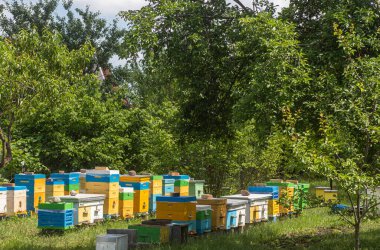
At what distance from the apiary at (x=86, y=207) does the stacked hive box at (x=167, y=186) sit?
304 centimetres

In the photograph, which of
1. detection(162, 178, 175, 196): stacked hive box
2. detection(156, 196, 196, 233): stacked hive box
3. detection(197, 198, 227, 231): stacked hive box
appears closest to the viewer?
detection(156, 196, 196, 233): stacked hive box

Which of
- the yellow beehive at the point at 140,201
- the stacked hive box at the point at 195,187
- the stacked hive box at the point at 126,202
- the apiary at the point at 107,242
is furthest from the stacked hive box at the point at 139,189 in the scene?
the apiary at the point at 107,242

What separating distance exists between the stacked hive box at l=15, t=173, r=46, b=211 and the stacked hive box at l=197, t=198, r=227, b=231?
4739mm

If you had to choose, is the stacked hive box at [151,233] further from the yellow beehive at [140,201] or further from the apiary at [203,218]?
the yellow beehive at [140,201]

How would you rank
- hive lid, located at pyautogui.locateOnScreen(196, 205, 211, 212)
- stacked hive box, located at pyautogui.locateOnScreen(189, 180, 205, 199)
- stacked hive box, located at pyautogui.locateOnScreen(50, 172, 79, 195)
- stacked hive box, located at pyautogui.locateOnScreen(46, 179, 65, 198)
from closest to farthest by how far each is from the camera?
hive lid, located at pyautogui.locateOnScreen(196, 205, 211, 212)
stacked hive box, located at pyautogui.locateOnScreen(46, 179, 65, 198)
stacked hive box, located at pyautogui.locateOnScreen(50, 172, 79, 195)
stacked hive box, located at pyautogui.locateOnScreen(189, 180, 205, 199)

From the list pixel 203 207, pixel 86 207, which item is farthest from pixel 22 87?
pixel 203 207

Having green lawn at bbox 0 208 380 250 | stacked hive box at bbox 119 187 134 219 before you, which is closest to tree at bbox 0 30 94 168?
green lawn at bbox 0 208 380 250

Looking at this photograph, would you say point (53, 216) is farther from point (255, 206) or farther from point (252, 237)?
point (255, 206)

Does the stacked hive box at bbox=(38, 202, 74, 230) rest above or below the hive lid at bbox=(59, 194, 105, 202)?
below

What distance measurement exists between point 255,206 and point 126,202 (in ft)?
10.3

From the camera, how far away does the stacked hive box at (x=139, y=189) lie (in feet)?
47.6

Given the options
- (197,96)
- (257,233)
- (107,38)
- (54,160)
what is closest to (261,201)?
(257,233)

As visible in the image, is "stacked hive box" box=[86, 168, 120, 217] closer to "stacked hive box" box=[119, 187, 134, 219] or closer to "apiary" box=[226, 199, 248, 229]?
"stacked hive box" box=[119, 187, 134, 219]

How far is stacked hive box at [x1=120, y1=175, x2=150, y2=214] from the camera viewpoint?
14508 mm
